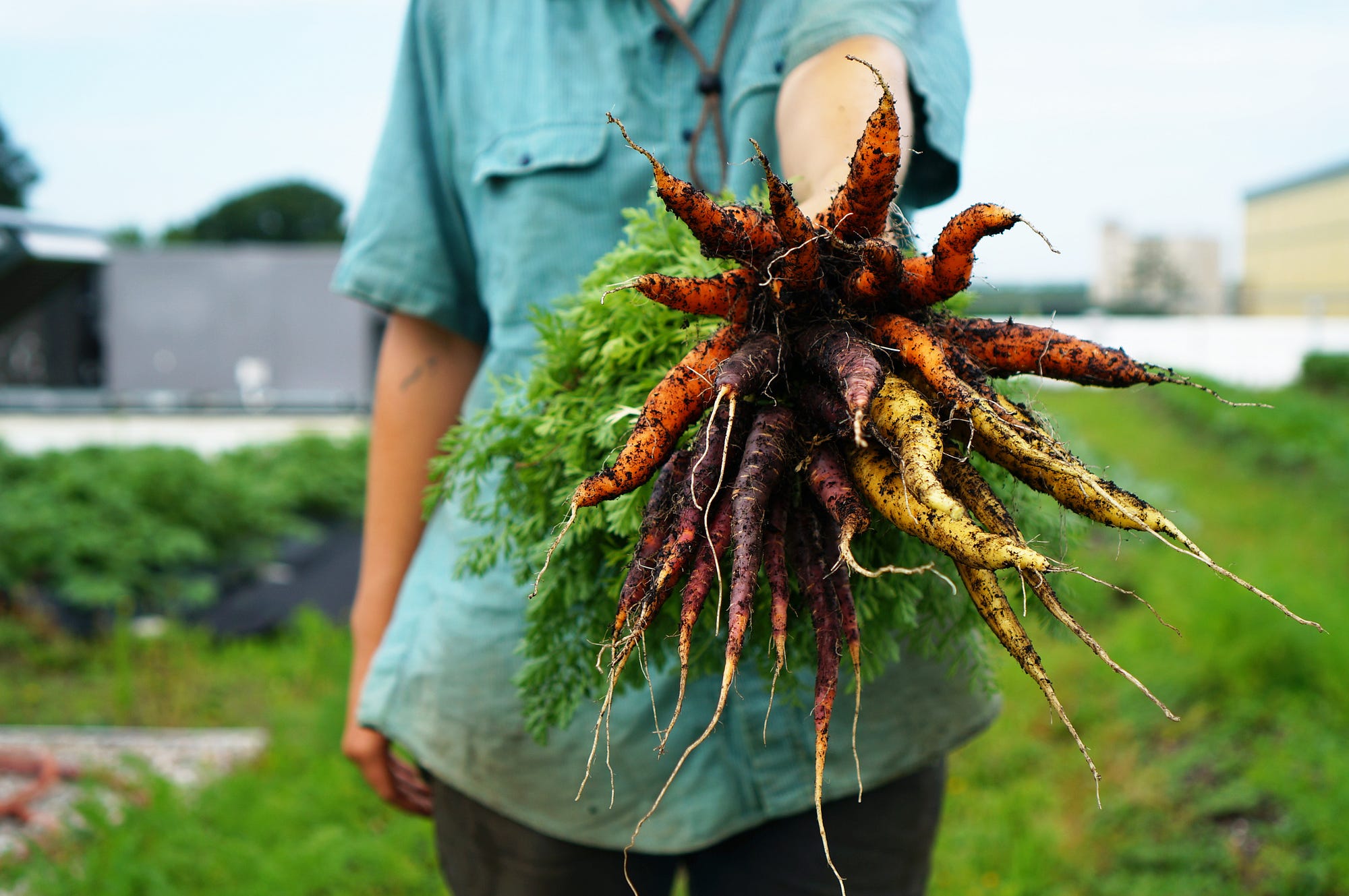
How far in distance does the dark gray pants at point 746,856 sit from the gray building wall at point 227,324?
78.8 ft

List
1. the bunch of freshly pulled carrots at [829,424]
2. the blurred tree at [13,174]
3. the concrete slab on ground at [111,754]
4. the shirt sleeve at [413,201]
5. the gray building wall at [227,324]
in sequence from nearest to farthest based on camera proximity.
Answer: the bunch of freshly pulled carrots at [829,424]
the shirt sleeve at [413,201]
the concrete slab on ground at [111,754]
the blurred tree at [13,174]
the gray building wall at [227,324]

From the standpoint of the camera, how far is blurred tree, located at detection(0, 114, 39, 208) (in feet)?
35.6

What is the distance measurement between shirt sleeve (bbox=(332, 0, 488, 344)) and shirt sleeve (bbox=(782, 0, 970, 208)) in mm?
752

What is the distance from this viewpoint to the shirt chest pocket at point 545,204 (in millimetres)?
1698

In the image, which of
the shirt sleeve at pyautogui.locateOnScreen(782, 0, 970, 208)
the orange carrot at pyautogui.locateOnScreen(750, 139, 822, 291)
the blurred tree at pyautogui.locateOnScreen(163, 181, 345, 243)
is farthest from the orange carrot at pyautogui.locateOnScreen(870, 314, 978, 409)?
the blurred tree at pyautogui.locateOnScreen(163, 181, 345, 243)

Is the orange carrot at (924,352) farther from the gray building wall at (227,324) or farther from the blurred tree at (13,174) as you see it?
the gray building wall at (227,324)

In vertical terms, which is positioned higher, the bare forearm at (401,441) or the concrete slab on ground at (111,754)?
the bare forearm at (401,441)

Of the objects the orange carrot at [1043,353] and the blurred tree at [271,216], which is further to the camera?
the blurred tree at [271,216]

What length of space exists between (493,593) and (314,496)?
771 centimetres

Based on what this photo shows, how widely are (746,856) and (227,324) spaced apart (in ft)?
87.1

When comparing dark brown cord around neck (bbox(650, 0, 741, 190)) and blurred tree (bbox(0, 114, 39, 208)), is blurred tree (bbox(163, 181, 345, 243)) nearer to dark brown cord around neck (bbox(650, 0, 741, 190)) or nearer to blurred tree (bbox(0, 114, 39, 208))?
blurred tree (bbox(0, 114, 39, 208))

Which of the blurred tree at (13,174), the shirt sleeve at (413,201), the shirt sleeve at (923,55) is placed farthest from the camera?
the blurred tree at (13,174)

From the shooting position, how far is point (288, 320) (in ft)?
80.9

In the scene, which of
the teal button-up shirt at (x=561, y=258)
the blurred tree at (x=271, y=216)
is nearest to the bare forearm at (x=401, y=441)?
the teal button-up shirt at (x=561, y=258)
